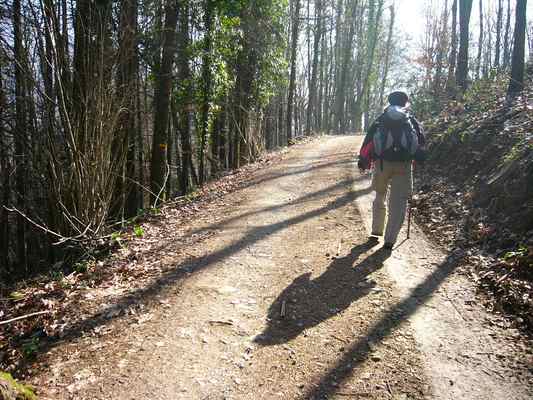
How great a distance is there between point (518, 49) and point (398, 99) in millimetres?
6827

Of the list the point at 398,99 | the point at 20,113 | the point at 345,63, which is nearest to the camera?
the point at 398,99

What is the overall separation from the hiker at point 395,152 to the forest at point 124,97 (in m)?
3.53

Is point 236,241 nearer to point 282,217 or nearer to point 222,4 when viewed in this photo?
point 282,217

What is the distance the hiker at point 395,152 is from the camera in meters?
5.38

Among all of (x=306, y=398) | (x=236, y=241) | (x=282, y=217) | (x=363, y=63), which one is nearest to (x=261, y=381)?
(x=306, y=398)

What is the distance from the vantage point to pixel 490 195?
6492 mm

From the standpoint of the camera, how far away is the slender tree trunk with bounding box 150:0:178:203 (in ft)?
36.3

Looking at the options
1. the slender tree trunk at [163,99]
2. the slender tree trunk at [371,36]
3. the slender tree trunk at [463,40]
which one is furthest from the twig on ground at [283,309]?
the slender tree trunk at [371,36]

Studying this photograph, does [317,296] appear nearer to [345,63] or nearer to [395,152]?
[395,152]

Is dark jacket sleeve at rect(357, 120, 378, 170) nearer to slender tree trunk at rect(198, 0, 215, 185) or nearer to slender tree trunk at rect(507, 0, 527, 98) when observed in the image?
slender tree trunk at rect(507, 0, 527, 98)

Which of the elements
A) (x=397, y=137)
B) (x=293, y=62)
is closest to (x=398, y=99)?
(x=397, y=137)

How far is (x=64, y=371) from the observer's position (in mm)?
3289

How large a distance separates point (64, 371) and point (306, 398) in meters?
1.96

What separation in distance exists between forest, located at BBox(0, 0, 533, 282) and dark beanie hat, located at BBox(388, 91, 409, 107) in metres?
3.67
